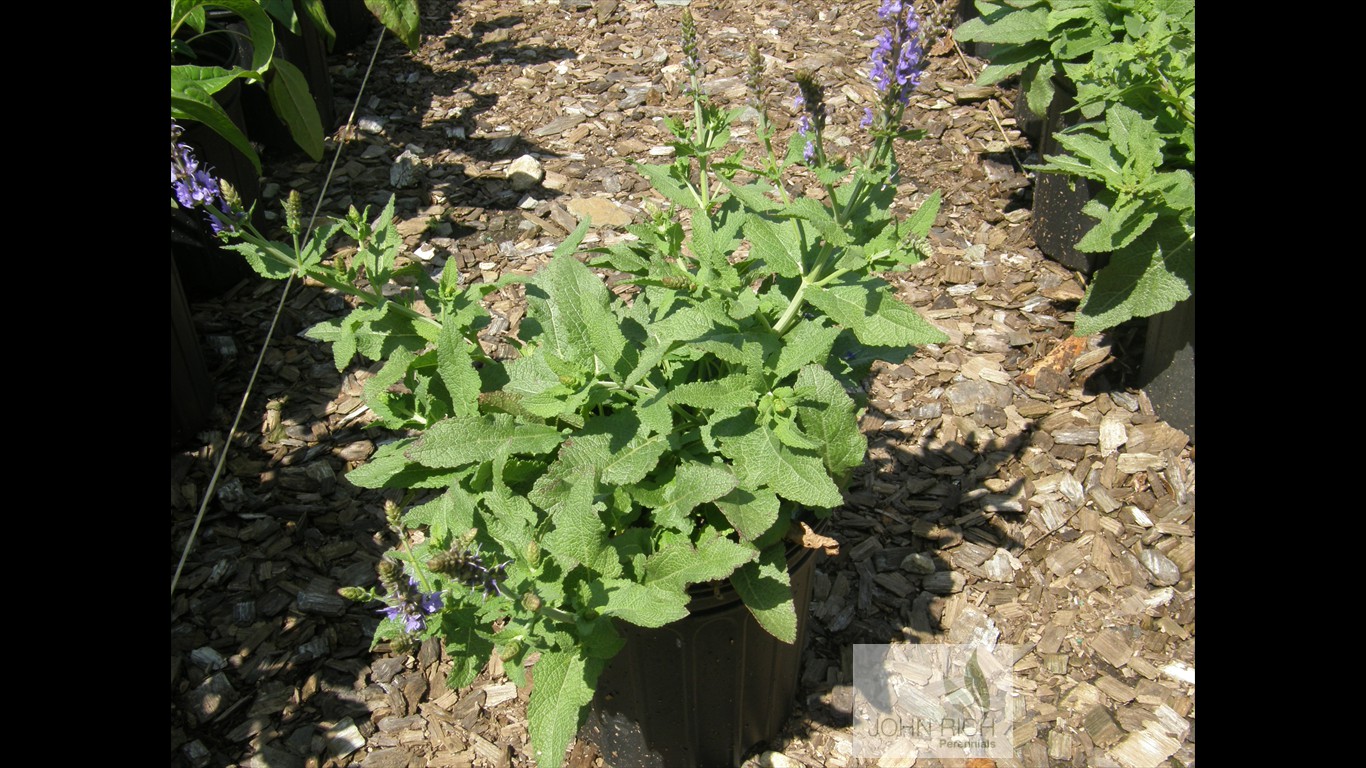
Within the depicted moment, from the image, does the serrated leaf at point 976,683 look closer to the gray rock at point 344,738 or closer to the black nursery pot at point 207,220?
the gray rock at point 344,738

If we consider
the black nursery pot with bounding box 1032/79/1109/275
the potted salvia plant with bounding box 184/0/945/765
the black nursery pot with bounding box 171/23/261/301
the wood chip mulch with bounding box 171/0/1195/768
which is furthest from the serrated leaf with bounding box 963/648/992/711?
the black nursery pot with bounding box 171/23/261/301

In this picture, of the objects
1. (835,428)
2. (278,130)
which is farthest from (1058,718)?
(278,130)

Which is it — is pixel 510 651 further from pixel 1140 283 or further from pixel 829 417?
pixel 1140 283

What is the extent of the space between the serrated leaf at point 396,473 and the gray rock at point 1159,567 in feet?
6.20

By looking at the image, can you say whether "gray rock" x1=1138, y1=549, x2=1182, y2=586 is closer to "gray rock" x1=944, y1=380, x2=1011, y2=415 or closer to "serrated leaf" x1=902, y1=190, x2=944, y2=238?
"gray rock" x1=944, y1=380, x2=1011, y2=415

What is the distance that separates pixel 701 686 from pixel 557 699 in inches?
18.2

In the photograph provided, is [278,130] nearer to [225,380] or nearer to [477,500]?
[225,380]

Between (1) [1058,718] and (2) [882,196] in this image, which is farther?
(1) [1058,718]

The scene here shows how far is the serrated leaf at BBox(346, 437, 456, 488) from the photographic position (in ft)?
6.88

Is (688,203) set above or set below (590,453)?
above

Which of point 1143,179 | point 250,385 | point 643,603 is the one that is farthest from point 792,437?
point 250,385

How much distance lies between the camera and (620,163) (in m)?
4.41

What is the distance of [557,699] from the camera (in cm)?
186

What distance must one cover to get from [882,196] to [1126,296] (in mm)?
1315
